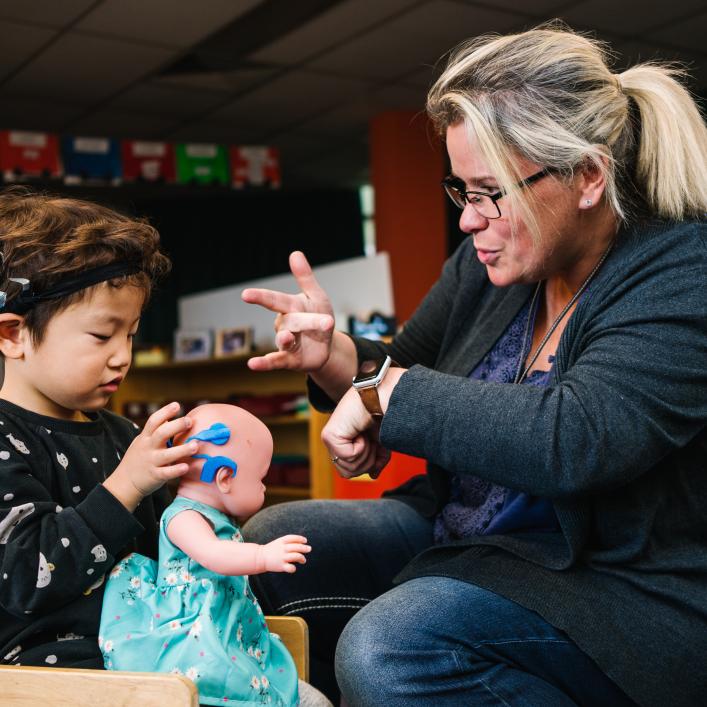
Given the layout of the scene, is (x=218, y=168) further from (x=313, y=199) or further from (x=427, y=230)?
(x=313, y=199)

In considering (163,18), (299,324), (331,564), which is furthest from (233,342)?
(299,324)

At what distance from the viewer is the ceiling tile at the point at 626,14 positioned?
15.7ft

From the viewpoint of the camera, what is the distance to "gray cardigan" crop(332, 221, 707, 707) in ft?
3.80

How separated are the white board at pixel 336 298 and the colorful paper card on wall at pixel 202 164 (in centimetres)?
93

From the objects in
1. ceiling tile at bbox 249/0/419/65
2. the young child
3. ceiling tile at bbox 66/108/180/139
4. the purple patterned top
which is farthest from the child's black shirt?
ceiling tile at bbox 66/108/180/139

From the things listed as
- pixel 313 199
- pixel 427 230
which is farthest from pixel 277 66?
pixel 313 199

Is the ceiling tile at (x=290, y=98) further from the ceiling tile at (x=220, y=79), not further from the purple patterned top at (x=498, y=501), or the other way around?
the purple patterned top at (x=498, y=501)

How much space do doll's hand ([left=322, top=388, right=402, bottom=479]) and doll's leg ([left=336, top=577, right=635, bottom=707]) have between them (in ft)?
0.85

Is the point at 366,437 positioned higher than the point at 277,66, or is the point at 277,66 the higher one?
the point at 277,66

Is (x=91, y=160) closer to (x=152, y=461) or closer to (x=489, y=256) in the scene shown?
(x=489, y=256)

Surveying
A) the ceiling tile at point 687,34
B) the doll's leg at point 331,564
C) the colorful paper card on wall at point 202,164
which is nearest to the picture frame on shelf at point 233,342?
the colorful paper card on wall at point 202,164

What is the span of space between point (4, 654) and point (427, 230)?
18.5 feet

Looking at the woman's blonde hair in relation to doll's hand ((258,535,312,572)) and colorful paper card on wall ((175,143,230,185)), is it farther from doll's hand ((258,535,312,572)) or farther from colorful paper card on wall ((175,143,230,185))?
colorful paper card on wall ((175,143,230,185))

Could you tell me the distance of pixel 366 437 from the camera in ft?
4.69
